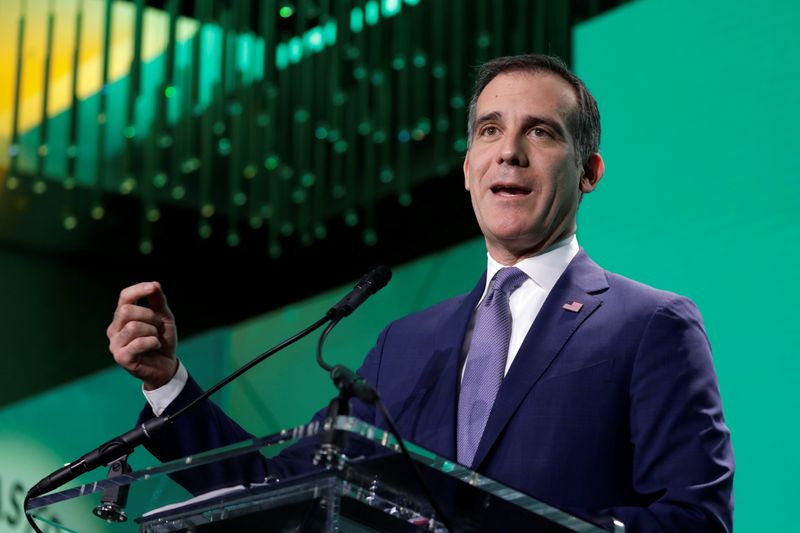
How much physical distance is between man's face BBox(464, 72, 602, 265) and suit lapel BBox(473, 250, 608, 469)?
0.10m

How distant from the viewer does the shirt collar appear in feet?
6.40

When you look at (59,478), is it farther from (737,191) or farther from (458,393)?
(737,191)

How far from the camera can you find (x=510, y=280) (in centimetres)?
195

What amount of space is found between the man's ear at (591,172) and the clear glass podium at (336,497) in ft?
2.76

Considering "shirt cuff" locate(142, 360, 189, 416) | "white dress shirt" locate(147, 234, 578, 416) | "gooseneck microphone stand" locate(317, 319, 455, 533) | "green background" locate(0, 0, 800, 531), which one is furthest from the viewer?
"green background" locate(0, 0, 800, 531)

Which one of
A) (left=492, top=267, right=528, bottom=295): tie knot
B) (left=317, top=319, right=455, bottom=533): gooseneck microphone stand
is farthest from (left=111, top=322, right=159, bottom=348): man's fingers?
(left=492, top=267, right=528, bottom=295): tie knot

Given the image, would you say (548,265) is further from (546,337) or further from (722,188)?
(722,188)

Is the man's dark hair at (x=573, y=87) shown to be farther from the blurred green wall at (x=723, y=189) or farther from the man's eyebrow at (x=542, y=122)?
the blurred green wall at (x=723, y=189)

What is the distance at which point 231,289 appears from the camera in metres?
6.07

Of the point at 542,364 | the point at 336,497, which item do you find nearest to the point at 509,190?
the point at 542,364

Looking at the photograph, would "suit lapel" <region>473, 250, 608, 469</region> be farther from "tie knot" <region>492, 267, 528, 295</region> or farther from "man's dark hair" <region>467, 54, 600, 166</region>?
"man's dark hair" <region>467, 54, 600, 166</region>

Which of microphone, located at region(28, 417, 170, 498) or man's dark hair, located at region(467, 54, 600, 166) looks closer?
microphone, located at region(28, 417, 170, 498)

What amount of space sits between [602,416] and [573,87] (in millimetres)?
631

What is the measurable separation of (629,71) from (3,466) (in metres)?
2.85
